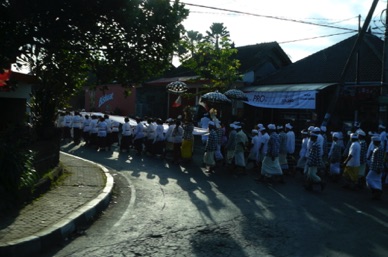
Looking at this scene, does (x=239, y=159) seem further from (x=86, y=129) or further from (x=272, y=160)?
(x=86, y=129)

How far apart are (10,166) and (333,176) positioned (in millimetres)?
9257

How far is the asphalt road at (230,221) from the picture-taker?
5.32 metres

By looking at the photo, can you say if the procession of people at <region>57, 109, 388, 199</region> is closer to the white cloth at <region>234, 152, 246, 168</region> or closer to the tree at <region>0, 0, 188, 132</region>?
the white cloth at <region>234, 152, 246, 168</region>

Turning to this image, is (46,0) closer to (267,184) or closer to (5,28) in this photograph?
(5,28)

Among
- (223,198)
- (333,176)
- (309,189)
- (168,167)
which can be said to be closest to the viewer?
(223,198)

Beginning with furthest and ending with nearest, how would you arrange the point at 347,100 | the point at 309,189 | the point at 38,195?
the point at 347,100 → the point at 309,189 → the point at 38,195

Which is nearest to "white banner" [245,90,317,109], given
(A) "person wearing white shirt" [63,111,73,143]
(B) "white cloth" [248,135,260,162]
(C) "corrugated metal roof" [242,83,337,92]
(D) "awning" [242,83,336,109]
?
(D) "awning" [242,83,336,109]

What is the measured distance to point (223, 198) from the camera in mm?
8500

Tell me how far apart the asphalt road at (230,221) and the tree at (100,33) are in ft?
10.2

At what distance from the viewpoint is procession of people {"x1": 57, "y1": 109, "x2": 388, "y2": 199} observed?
399 inches

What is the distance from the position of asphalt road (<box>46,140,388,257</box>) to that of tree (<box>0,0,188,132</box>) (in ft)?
10.2

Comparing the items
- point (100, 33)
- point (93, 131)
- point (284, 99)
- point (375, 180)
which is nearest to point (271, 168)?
point (375, 180)

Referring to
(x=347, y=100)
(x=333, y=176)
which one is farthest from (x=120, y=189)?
(x=347, y=100)

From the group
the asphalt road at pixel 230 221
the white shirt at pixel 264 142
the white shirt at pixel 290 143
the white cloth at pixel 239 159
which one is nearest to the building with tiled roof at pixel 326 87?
the white shirt at pixel 290 143
